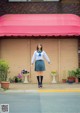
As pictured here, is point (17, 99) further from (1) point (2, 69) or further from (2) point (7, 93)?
(1) point (2, 69)

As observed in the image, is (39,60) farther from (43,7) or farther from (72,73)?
(43,7)

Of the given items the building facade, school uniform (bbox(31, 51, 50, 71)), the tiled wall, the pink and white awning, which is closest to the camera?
school uniform (bbox(31, 51, 50, 71))

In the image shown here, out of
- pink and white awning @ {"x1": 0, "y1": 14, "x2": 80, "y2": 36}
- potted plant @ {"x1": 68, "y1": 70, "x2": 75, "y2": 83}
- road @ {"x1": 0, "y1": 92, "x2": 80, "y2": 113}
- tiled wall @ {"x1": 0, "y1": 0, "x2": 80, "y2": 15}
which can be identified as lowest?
road @ {"x1": 0, "y1": 92, "x2": 80, "y2": 113}

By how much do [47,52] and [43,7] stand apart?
9.07 feet

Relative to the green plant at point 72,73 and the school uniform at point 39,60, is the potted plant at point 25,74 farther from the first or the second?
the school uniform at point 39,60

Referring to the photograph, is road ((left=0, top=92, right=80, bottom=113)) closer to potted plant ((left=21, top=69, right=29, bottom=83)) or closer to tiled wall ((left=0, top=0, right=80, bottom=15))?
potted plant ((left=21, top=69, right=29, bottom=83))

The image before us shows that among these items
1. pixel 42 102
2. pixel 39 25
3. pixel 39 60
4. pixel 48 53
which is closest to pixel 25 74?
pixel 48 53

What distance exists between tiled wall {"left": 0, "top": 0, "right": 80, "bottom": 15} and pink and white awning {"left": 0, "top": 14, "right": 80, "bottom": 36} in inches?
30.6

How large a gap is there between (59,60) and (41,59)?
422 centimetres

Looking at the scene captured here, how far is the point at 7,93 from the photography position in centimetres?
1928

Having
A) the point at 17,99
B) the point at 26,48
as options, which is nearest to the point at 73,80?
the point at 26,48

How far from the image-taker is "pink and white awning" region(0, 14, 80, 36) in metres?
25.0

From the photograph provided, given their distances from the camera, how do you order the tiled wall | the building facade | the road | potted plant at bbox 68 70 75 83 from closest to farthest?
the road → potted plant at bbox 68 70 75 83 → the building facade → the tiled wall

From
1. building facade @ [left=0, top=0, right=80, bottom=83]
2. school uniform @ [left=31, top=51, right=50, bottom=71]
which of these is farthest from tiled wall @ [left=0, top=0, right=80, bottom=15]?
school uniform @ [left=31, top=51, right=50, bottom=71]
